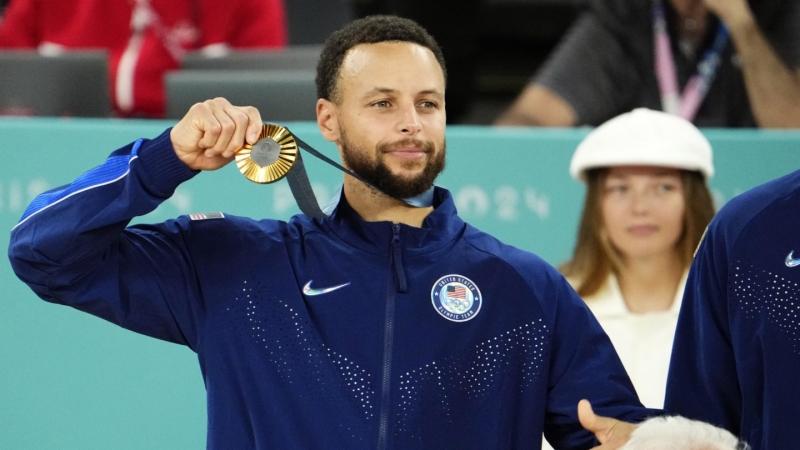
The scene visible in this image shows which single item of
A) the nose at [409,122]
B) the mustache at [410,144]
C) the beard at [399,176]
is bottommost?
the beard at [399,176]

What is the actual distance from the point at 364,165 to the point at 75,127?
4.52ft

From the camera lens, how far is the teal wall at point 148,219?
10.9 feet

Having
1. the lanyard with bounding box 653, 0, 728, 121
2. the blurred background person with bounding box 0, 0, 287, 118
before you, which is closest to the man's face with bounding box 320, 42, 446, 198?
the lanyard with bounding box 653, 0, 728, 121

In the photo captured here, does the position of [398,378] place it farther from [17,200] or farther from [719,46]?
[719,46]

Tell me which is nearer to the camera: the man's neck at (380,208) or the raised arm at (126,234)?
the raised arm at (126,234)

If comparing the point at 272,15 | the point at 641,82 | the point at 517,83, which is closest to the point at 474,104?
the point at 517,83

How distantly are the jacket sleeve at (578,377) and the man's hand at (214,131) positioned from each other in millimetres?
A: 610

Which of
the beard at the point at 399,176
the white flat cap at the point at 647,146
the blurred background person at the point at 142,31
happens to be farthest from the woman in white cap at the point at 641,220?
the blurred background person at the point at 142,31

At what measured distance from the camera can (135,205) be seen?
2031mm

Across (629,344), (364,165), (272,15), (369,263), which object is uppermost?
(272,15)

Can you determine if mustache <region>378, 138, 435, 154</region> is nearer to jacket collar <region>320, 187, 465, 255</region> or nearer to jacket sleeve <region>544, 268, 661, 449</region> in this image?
jacket collar <region>320, 187, 465, 255</region>

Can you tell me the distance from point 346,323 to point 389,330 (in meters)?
0.08

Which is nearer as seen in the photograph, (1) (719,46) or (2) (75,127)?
(2) (75,127)

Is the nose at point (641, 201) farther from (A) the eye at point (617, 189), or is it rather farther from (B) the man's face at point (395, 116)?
(B) the man's face at point (395, 116)
